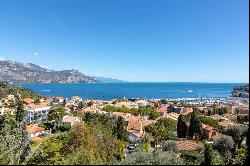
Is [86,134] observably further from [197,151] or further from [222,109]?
[222,109]

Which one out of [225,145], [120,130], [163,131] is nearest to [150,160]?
[225,145]

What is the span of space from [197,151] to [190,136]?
1281 centimetres

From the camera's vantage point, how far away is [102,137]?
1173 inches

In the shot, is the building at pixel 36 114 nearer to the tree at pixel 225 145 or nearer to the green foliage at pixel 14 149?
the tree at pixel 225 145

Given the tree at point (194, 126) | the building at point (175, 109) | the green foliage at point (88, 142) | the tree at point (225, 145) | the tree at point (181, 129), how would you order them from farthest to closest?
the building at point (175, 109) < the tree at point (181, 129) < the tree at point (194, 126) < the tree at point (225, 145) < the green foliage at point (88, 142)

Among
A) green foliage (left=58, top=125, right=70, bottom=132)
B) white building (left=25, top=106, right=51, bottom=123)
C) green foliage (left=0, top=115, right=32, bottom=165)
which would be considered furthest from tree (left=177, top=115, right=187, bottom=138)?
green foliage (left=0, top=115, right=32, bottom=165)

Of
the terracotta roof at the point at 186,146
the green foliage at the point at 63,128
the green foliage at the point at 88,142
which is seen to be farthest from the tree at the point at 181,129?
the green foliage at the point at 88,142

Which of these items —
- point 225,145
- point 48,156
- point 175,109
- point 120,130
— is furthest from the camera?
point 175,109

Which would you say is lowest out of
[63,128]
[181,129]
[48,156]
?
[63,128]

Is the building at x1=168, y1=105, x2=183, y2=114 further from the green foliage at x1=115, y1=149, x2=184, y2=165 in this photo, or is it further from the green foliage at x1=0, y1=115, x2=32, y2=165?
the green foliage at x1=115, y1=149, x2=184, y2=165

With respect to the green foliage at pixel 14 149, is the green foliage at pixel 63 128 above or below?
below

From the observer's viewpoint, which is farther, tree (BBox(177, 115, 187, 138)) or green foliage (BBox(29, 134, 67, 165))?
tree (BBox(177, 115, 187, 138))

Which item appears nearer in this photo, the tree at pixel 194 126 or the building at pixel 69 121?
the tree at pixel 194 126

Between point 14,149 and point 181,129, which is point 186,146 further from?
point 14,149
